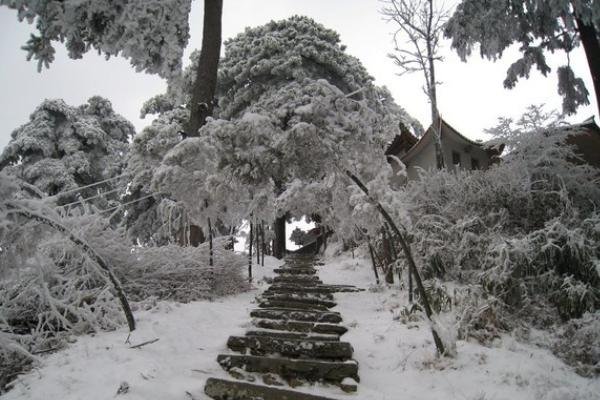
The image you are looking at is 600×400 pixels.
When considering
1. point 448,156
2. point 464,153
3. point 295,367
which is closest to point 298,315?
point 295,367

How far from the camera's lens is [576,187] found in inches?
271

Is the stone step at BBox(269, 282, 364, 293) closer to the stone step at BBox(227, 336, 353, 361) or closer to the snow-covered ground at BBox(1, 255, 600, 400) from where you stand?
the snow-covered ground at BBox(1, 255, 600, 400)

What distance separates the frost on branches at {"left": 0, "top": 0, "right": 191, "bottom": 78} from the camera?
6.87 meters

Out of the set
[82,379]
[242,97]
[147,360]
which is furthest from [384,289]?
[242,97]

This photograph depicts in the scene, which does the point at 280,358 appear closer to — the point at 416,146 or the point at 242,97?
the point at 416,146

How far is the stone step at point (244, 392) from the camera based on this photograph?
11.1 ft

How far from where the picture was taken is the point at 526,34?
31.8 ft

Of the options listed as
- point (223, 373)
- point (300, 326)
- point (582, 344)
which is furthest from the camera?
point (300, 326)

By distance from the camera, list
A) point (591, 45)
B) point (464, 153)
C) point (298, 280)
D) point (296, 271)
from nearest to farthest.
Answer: point (591, 45), point (298, 280), point (296, 271), point (464, 153)

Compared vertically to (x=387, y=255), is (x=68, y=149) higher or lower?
higher

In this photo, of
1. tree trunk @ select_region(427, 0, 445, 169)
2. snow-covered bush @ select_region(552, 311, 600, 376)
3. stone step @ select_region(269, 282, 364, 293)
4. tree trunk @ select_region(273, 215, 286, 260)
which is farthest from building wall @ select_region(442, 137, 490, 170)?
snow-covered bush @ select_region(552, 311, 600, 376)

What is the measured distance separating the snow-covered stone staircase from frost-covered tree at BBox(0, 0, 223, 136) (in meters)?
3.99

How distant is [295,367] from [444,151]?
1525 centimetres

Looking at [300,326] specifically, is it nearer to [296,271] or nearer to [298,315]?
[298,315]
